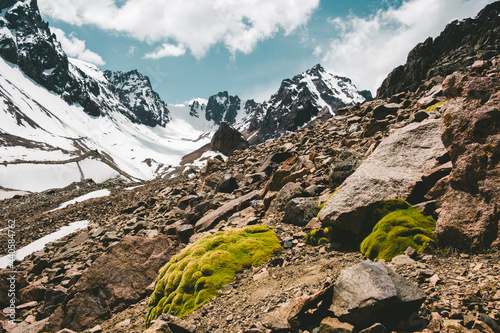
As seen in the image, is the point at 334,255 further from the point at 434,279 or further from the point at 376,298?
the point at 376,298

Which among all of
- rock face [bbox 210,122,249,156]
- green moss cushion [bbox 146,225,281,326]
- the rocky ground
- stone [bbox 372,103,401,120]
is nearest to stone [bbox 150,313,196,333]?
the rocky ground

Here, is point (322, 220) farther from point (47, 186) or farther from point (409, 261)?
point (47, 186)

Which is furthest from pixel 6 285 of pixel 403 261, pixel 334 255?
pixel 403 261

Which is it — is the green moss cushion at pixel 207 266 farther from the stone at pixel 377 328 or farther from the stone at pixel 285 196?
the stone at pixel 377 328

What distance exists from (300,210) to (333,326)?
597 cm

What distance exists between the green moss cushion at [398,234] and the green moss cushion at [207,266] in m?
3.19

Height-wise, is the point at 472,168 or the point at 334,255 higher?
the point at 472,168

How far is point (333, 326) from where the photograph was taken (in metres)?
4.56

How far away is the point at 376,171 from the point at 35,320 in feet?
50.6

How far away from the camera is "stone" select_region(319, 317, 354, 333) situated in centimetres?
441

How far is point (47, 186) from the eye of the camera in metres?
Result: 82.6

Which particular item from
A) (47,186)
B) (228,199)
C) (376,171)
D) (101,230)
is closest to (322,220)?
(376,171)

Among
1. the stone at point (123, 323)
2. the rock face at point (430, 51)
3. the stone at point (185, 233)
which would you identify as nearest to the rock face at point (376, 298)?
the stone at point (123, 323)

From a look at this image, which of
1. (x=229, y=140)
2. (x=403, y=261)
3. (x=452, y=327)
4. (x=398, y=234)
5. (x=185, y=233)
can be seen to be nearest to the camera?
(x=452, y=327)
